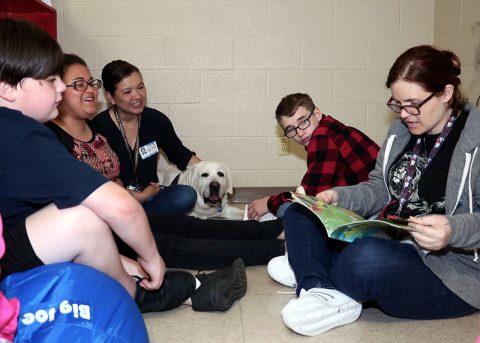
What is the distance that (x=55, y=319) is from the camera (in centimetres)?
116

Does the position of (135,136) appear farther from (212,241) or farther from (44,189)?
(44,189)

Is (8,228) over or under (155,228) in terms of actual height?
over

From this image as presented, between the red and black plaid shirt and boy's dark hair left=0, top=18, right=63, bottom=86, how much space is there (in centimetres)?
128

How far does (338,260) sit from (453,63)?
2.47 ft

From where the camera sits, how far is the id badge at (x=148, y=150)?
326 cm

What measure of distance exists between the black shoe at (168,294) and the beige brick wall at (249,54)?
231cm

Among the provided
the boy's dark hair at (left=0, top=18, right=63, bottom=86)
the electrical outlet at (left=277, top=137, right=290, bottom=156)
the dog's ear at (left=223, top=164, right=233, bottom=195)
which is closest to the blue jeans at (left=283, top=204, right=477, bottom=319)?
the boy's dark hair at (left=0, top=18, right=63, bottom=86)

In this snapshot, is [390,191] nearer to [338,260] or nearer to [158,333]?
[338,260]

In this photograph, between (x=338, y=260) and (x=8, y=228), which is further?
(x=338, y=260)

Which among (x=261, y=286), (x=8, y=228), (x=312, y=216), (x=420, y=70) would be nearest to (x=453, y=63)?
(x=420, y=70)

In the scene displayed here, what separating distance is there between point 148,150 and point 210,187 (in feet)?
1.76

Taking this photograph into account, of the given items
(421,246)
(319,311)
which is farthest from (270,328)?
(421,246)

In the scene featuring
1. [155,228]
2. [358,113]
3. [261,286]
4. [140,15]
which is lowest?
[261,286]

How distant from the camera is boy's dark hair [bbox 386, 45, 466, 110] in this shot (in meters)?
1.63
